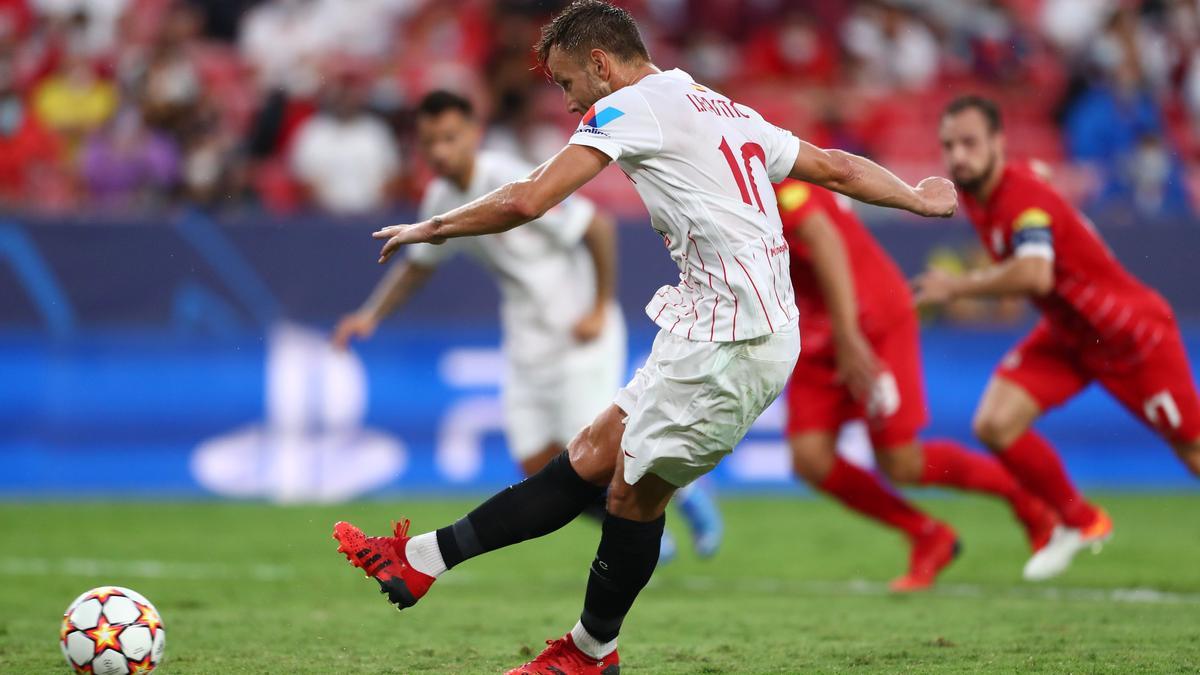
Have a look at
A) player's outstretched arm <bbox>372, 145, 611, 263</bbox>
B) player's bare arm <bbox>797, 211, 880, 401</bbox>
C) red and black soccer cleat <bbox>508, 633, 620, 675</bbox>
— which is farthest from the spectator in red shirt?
player's outstretched arm <bbox>372, 145, 611, 263</bbox>

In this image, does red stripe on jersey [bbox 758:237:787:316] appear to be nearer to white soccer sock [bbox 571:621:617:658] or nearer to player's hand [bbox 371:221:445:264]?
player's hand [bbox 371:221:445:264]

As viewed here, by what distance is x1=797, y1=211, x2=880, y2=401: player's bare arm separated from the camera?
7957mm

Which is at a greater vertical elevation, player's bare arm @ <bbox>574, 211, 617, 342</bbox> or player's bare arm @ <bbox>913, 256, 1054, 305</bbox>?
player's bare arm @ <bbox>574, 211, 617, 342</bbox>

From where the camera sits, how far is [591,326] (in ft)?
30.2

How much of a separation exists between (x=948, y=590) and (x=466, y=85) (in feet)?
30.5

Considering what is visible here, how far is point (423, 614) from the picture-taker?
7590 mm

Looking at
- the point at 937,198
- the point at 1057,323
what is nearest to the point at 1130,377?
the point at 1057,323

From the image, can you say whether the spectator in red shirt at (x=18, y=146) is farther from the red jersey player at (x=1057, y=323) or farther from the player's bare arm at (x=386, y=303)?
the red jersey player at (x=1057, y=323)

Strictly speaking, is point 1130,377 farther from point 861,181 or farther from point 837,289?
point 861,181

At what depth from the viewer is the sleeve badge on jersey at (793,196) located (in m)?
8.03

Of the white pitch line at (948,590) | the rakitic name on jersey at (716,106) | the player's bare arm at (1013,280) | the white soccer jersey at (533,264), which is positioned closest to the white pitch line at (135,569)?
the white soccer jersey at (533,264)

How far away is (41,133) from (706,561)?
27.9 ft

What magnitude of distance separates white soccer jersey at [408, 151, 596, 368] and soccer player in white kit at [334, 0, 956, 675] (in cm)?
358

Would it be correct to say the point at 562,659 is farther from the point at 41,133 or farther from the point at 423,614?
the point at 41,133
